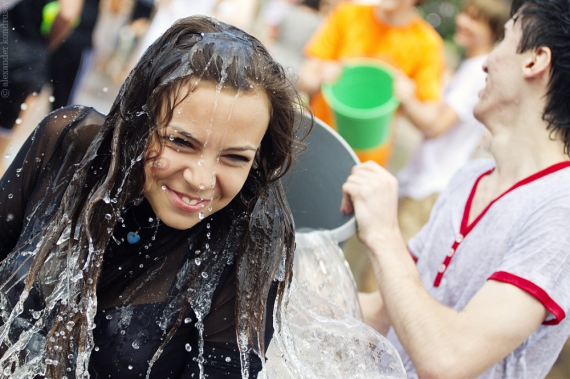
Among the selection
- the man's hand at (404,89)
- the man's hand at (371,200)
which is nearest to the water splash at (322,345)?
the man's hand at (371,200)

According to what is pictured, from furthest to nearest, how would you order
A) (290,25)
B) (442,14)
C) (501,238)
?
(442,14) → (290,25) → (501,238)

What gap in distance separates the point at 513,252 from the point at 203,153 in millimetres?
928

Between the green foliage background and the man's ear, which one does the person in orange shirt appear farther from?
the green foliage background

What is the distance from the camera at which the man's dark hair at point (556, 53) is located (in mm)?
1767

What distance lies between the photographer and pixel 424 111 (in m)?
3.22

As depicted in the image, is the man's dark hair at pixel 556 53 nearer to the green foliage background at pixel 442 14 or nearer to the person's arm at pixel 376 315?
the person's arm at pixel 376 315

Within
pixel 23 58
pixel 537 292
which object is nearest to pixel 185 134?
pixel 537 292

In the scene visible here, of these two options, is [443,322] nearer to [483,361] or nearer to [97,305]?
[483,361]

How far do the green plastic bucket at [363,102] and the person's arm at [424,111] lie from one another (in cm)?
7

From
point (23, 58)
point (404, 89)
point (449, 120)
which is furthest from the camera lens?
point (449, 120)

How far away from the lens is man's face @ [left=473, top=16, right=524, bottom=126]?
1850mm

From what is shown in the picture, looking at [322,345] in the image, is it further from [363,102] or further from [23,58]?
[363,102]

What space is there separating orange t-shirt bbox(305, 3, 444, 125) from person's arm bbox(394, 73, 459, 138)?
66 millimetres

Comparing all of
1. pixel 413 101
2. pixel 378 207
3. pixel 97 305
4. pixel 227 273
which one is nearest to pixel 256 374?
pixel 227 273
